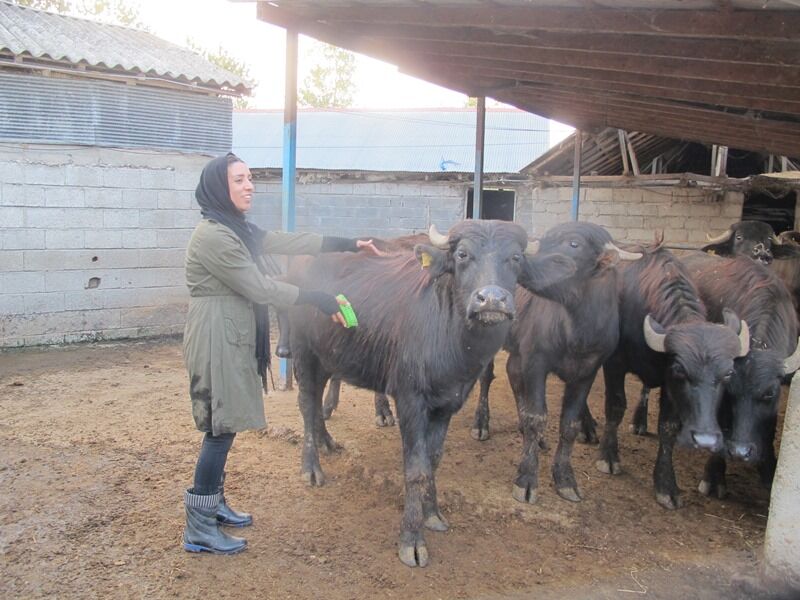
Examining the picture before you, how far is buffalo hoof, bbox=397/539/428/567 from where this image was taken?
351 cm

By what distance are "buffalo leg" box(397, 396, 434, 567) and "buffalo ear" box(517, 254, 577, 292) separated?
93 cm

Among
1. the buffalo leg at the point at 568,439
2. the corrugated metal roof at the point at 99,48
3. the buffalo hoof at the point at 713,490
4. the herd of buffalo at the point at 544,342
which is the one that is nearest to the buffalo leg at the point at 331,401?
the herd of buffalo at the point at 544,342

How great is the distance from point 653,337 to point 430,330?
1.59 metres

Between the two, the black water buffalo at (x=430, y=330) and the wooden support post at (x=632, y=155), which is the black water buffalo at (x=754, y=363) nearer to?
the black water buffalo at (x=430, y=330)

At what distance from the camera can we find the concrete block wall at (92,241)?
791cm

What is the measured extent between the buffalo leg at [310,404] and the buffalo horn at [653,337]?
2.22 m

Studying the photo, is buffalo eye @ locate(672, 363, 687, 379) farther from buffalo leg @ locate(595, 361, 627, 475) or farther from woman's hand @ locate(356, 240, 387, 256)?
woman's hand @ locate(356, 240, 387, 256)

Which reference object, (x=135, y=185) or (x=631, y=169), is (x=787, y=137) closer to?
(x=631, y=169)

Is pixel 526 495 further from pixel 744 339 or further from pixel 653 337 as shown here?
pixel 744 339

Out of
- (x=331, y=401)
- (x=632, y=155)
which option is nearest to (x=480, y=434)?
(x=331, y=401)

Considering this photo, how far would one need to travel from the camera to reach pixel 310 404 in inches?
185

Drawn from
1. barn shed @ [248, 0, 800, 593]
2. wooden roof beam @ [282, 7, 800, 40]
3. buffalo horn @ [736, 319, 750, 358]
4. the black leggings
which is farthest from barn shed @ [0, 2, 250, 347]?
buffalo horn @ [736, 319, 750, 358]

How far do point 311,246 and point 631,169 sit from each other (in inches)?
350

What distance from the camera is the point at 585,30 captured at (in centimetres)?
416
